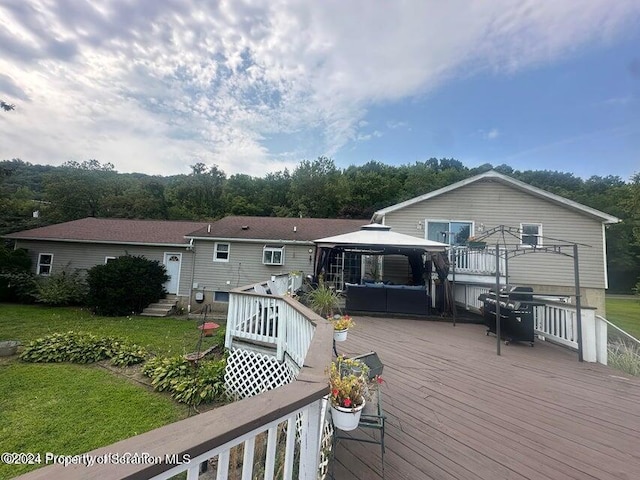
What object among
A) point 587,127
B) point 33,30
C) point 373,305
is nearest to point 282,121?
point 33,30

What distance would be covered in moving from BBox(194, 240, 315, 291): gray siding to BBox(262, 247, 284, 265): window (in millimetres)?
207

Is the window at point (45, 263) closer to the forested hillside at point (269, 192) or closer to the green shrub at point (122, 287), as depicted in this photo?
the green shrub at point (122, 287)

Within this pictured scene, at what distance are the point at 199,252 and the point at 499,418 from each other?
14.1 metres

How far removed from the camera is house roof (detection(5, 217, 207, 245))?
572 inches

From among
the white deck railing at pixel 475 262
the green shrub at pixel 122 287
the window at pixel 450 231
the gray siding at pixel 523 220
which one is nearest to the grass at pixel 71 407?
the green shrub at pixel 122 287

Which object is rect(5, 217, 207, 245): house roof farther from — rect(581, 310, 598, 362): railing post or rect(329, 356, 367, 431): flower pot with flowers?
rect(581, 310, 598, 362): railing post

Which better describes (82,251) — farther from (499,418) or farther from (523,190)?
(523,190)

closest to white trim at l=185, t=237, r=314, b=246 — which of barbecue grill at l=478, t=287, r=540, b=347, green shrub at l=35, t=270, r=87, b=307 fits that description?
green shrub at l=35, t=270, r=87, b=307

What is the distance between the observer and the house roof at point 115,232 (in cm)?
1452

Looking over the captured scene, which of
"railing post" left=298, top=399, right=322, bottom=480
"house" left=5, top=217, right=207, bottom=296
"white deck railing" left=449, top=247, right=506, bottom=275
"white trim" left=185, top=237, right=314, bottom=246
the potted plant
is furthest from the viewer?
"house" left=5, top=217, right=207, bottom=296

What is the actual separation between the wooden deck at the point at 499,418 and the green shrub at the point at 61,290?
48.4 ft

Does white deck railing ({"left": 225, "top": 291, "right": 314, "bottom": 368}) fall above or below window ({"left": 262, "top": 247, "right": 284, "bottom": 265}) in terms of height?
below

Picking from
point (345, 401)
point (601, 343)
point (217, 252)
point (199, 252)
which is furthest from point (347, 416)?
point (199, 252)

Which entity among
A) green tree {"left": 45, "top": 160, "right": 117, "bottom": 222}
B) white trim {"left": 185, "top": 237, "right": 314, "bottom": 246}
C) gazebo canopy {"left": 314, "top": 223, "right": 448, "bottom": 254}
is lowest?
gazebo canopy {"left": 314, "top": 223, "right": 448, "bottom": 254}
